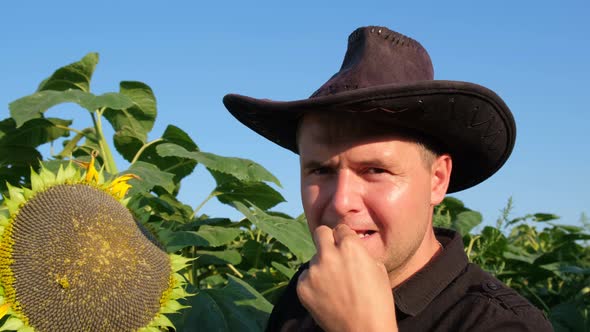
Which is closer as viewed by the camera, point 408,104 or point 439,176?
point 408,104

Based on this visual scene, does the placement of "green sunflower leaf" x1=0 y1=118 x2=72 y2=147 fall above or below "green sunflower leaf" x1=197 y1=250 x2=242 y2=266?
above

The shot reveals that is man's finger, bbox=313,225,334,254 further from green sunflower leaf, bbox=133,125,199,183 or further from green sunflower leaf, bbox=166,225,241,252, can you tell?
green sunflower leaf, bbox=133,125,199,183

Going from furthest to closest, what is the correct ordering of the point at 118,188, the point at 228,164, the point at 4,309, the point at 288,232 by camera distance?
the point at 228,164 < the point at 288,232 < the point at 118,188 < the point at 4,309

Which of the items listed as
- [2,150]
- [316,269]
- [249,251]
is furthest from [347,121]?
[2,150]

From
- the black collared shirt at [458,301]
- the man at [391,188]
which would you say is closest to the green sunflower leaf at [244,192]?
the man at [391,188]

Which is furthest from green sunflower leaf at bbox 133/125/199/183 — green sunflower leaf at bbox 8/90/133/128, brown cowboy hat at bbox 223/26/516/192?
brown cowboy hat at bbox 223/26/516/192

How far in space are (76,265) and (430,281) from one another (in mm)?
1103

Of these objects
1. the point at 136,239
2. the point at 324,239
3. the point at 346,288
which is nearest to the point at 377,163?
the point at 324,239

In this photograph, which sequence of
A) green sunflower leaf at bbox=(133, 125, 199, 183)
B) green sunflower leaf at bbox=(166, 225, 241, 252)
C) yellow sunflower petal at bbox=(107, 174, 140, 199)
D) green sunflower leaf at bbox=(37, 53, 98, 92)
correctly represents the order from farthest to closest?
green sunflower leaf at bbox=(37, 53, 98, 92) → green sunflower leaf at bbox=(133, 125, 199, 183) → green sunflower leaf at bbox=(166, 225, 241, 252) → yellow sunflower petal at bbox=(107, 174, 140, 199)

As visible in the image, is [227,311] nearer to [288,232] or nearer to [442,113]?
[288,232]

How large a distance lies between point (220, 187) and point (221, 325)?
136 centimetres

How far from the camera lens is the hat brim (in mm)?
2020

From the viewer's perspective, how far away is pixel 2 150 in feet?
14.4

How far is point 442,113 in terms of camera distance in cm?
209
